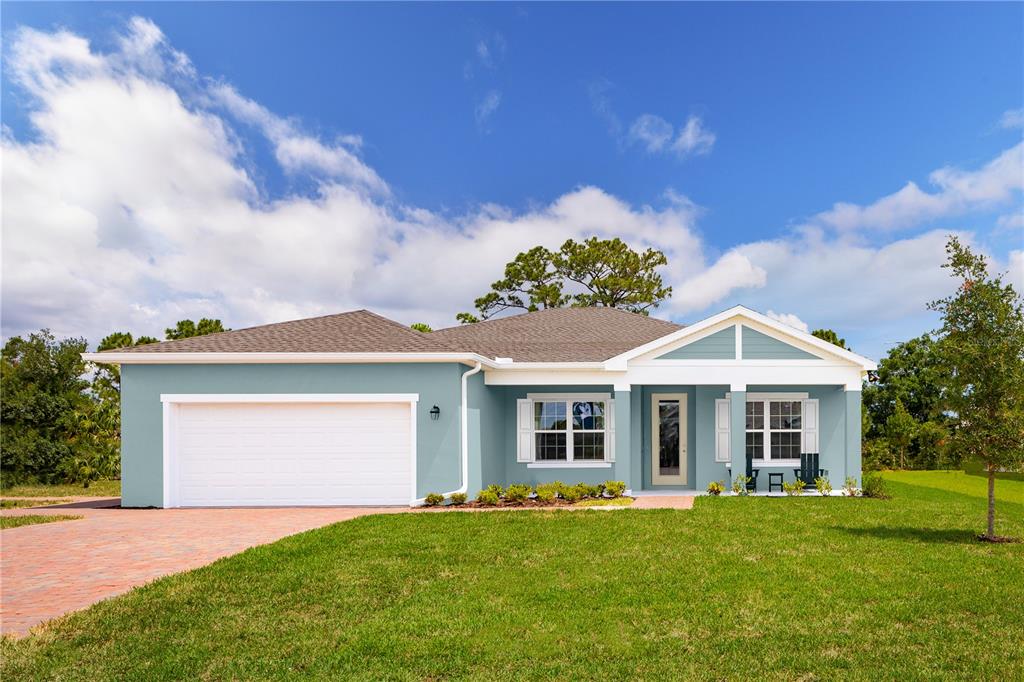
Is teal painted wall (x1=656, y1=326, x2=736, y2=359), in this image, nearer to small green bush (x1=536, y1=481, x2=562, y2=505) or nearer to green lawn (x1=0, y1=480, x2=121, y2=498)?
small green bush (x1=536, y1=481, x2=562, y2=505)


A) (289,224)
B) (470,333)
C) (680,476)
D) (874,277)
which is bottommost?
(680,476)

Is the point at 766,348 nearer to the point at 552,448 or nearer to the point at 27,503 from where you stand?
the point at 552,448

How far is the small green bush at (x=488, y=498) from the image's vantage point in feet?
46.9

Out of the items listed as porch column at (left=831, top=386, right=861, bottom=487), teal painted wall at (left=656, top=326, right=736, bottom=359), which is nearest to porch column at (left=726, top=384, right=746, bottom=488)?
teal painted wall at (left=656, top=326, right=736, bottom=359)

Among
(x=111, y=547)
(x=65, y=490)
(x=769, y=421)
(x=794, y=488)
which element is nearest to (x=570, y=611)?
(x=111, y=547)

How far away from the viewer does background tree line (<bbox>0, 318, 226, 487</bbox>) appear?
22250mm

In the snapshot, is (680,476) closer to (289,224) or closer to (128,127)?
(289,224)

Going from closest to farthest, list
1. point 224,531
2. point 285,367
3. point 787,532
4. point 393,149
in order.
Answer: point 787,532, point 224,531, point 285,367, point 393,149

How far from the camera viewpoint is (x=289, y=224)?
23.3 metres

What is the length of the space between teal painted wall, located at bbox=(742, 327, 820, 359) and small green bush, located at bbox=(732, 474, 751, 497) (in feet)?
9.41

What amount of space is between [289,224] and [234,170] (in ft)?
8.10

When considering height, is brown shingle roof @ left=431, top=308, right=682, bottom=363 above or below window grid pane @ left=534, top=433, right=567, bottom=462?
above

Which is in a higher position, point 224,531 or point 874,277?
point 874,277

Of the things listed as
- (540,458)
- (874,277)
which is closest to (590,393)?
(540,458)
